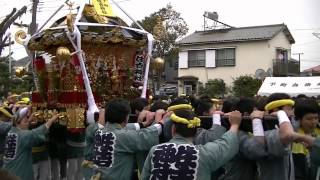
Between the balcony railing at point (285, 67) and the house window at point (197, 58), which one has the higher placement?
the house window at point (197, 58)

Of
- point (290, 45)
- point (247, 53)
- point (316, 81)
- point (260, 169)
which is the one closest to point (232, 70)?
point (247, 53)

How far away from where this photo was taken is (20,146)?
5602mm

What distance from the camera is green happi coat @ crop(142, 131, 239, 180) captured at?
3.24 m

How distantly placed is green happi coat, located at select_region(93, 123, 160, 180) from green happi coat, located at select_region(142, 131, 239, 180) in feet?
2.60

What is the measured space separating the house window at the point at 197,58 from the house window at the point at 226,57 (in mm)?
1004

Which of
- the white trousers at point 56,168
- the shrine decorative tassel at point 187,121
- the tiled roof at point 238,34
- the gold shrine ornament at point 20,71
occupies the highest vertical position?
the tiled roof at point 238,34

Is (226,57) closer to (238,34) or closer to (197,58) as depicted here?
(238,34)

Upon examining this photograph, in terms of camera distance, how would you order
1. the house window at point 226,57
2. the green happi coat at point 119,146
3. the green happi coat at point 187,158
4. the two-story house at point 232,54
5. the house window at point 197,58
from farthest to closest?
1. the house window at point 197,58
2. the house window at point 226,57
3. the two-story house at point 232,54
4. the green happi coat at point 119,146
5. the green happi coat at point 187,158

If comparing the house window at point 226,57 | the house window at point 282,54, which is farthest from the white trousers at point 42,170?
the house window at point 282,54

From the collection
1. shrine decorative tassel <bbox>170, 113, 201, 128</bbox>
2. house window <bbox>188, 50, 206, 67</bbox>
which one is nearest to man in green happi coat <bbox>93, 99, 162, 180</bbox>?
shrine decorative tassel <bbox>170, 113, 201, 128</bbox>

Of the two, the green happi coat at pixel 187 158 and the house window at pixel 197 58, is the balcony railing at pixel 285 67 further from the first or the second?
the green happi coat at pixel 187 158

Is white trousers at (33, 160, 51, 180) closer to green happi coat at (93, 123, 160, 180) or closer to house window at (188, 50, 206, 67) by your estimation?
green happi coat at (93, 123, 160, 180)

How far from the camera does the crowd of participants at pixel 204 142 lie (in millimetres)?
3270

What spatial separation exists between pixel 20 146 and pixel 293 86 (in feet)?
40.7
